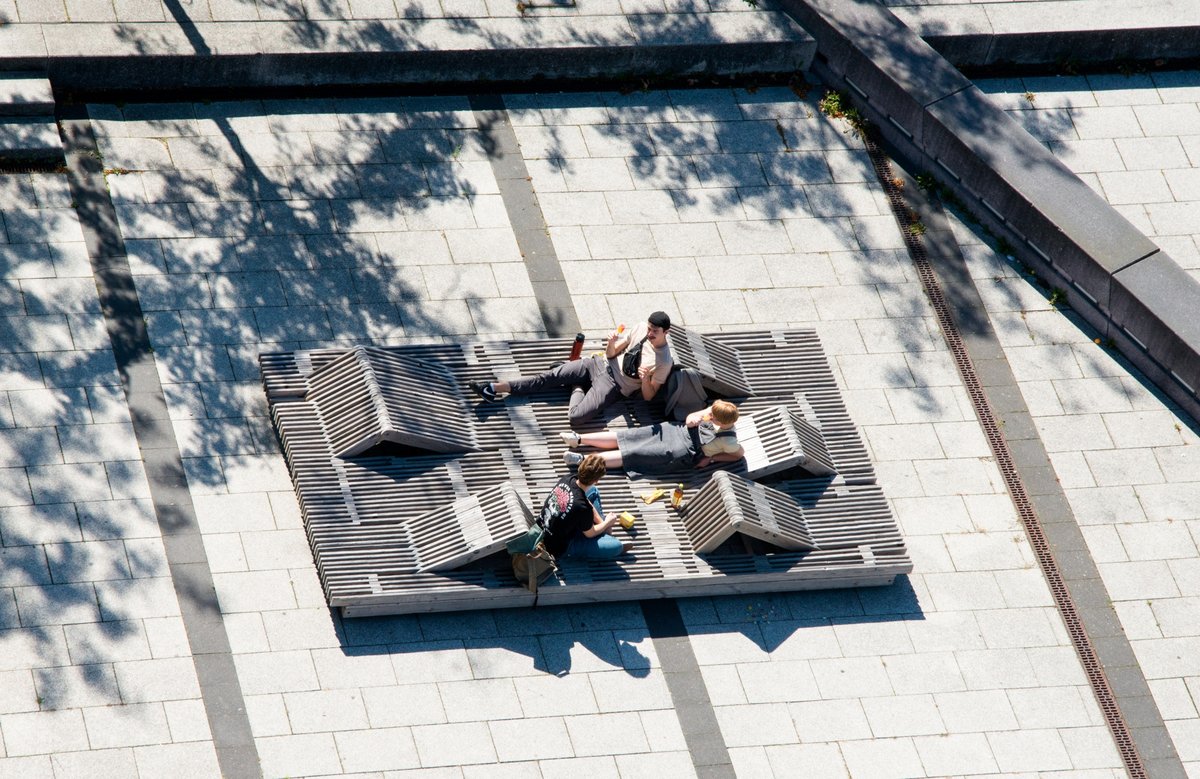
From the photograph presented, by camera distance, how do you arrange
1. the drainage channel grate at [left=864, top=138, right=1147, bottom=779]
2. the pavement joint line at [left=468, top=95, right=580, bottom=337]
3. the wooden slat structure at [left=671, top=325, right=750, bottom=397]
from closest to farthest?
the drainage channel grate at [left=864, top=138, right=1147, bottom=779] < the wooden slat structure at [left=671, top=325, right=750, bottom=397] < the pavement joint line at [left=468, top=95, right=580, bottom=337]

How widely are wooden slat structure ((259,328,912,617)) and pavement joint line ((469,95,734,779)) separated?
467 mm

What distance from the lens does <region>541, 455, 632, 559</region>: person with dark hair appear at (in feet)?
48.9

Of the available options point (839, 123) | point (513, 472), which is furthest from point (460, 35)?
point (513, 472)

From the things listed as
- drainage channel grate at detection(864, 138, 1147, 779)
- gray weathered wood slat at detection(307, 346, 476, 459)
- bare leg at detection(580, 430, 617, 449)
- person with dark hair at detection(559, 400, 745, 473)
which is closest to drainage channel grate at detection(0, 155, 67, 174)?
gray weathered wood slat at detection(307, 346, 476, 459)

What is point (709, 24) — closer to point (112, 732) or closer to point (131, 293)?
point (131, 293)

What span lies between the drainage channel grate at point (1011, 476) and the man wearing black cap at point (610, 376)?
358cm

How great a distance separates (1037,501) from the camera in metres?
17.1

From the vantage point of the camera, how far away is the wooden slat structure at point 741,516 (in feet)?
50.6

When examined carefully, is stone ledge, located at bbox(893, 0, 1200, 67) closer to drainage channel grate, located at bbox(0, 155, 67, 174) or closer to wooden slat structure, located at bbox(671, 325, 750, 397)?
wooden slat structure, located at bbox(671, 325, 750, 397)

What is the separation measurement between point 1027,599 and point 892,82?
629cm

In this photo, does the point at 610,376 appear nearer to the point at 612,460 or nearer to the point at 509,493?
the point at 612,460

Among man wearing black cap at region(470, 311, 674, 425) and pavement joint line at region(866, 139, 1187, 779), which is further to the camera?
man wearing black cap at region(470, 311, 674, 425)

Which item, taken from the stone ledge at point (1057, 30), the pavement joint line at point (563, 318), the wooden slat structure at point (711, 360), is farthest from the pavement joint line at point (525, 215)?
the stone ledge at point (1057, 30)

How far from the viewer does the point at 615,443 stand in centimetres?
1612
